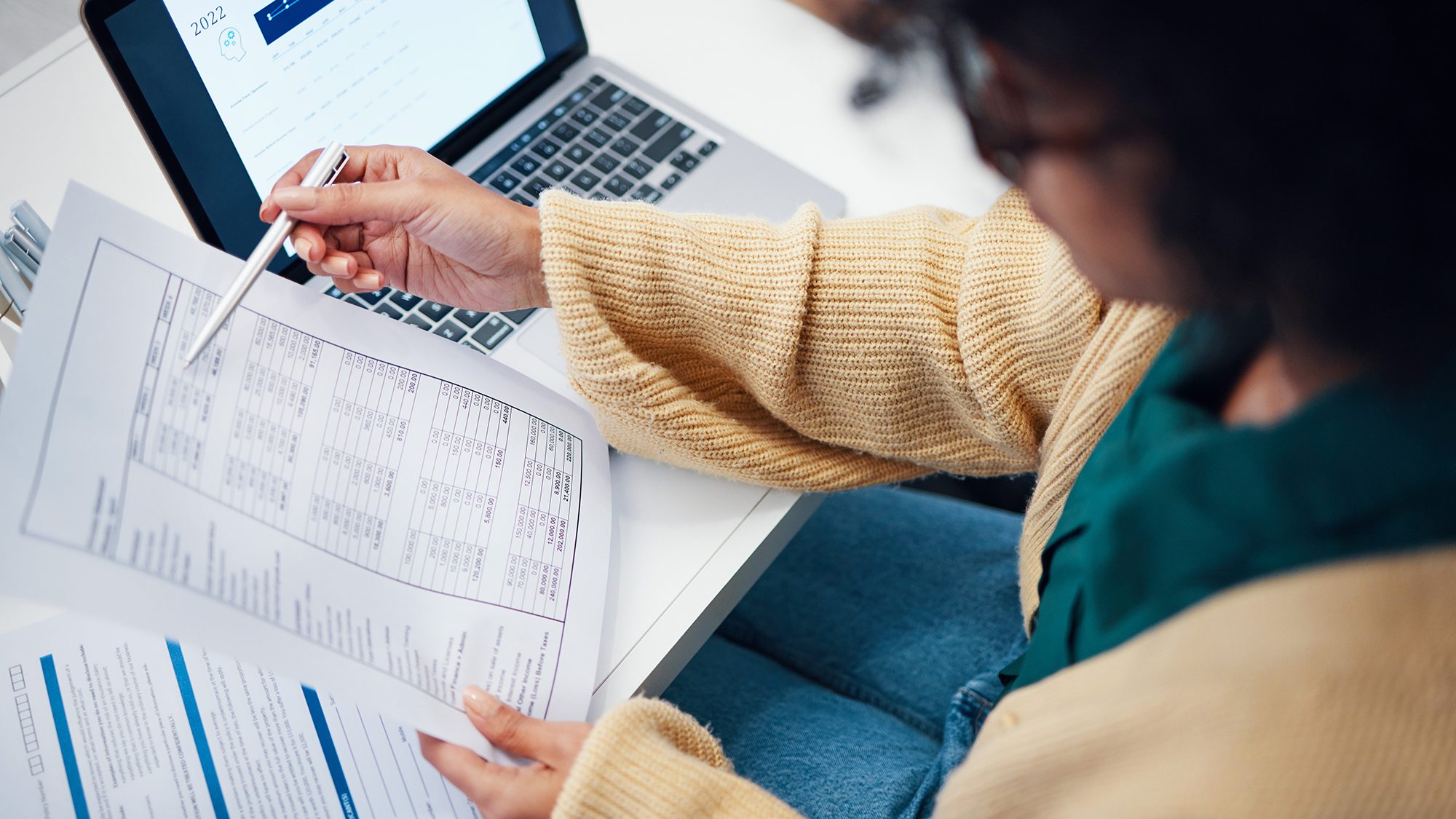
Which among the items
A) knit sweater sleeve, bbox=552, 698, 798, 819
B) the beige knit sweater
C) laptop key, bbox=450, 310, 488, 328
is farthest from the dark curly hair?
laptop key, bbox=450, 310, 488, 328

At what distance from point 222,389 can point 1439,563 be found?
1.72 feet

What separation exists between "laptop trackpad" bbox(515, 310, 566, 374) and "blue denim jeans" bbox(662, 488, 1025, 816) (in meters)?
0.24

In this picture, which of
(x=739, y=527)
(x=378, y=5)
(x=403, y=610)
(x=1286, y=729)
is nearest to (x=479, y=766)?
(x=403, y=610)

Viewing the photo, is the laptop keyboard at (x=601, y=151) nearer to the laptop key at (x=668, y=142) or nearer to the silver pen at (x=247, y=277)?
the laptop key at (x=668, y=142)

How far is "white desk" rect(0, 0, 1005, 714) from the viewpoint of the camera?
656 millimetres

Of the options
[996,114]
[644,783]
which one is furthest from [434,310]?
[996,114]

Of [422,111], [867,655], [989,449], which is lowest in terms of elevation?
[867,655]

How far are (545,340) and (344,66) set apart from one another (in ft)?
0.73

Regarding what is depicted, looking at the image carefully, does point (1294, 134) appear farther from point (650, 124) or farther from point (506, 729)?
point (650, 124)

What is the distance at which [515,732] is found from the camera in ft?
1.72

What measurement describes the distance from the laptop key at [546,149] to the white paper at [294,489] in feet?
0.81

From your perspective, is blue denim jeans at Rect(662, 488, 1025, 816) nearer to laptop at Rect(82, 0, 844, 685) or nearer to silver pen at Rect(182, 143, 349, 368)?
laptop at Rect(82, 0, 844, 685)

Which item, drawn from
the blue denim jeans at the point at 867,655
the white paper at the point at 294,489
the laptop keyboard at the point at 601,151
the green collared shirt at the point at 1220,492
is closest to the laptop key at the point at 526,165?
the laptop keyboard at the point at 601,151

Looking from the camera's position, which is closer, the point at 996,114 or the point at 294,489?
the point at 996,114
